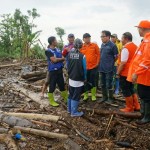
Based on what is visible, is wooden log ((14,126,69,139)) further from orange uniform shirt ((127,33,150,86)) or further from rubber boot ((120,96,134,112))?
rubber boot ((120,96,134,112))

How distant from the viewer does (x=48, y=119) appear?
737cm

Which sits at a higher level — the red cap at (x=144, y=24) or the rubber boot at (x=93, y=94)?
the red cap at (x=144, y=24)

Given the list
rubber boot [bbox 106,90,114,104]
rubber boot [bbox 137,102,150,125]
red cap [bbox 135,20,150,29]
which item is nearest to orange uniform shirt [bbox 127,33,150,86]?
red cap [bbox 135,20,150,29]

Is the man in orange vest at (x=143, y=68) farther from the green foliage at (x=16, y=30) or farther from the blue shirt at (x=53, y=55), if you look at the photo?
the green foliage at (x=16, y=30)

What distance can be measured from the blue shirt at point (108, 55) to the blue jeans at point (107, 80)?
0.14 metres

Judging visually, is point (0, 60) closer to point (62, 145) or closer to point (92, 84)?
→ point (92, 84)

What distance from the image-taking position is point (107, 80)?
29.9 ft

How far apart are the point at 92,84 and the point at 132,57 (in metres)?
1.97

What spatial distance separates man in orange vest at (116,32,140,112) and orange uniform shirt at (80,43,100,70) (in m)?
1.41

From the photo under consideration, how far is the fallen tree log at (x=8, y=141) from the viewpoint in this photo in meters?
5.71

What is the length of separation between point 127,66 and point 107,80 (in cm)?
122

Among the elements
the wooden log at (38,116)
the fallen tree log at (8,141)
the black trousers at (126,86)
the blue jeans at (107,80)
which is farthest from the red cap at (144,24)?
the fallen tree log at (8,141)

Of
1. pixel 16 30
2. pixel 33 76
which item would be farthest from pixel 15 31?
pixel 33 76

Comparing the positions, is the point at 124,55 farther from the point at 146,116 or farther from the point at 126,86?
the point at 146,116
